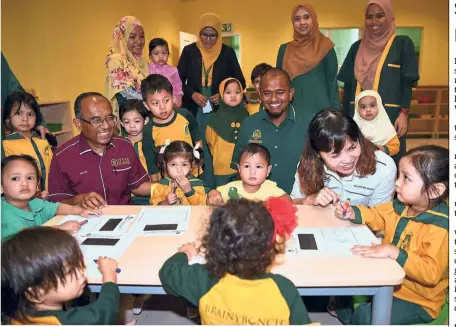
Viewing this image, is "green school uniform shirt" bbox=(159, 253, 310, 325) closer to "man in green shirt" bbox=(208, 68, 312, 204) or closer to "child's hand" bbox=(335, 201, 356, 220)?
"child's hand" bbox=(335, 201, 356, 220)

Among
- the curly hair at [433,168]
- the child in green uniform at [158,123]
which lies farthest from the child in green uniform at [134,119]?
the curly hair at [433,168]

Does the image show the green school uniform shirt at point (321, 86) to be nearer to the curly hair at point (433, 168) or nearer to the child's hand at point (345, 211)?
the child's hand at point (345, 211)

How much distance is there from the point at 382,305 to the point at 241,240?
0.60 metres

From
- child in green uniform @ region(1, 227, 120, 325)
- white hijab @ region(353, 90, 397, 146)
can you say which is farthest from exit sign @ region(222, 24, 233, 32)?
child in green uniform @ region(1, 227, 120, 325)

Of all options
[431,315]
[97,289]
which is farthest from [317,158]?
[97,289]

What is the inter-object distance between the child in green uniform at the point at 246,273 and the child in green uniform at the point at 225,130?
2115mm

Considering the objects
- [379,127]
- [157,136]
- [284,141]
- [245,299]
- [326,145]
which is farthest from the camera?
[379,127]

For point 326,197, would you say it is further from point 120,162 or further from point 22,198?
point 22,198

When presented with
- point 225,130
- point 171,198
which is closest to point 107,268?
point 171,198

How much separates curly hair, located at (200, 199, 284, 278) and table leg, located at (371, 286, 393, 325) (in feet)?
1.42

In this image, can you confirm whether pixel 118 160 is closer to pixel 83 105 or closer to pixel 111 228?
pixel 83 105

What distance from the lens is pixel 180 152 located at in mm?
2434

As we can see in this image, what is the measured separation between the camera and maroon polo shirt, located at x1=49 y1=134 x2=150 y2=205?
2346 mm

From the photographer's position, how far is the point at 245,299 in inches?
46.6
